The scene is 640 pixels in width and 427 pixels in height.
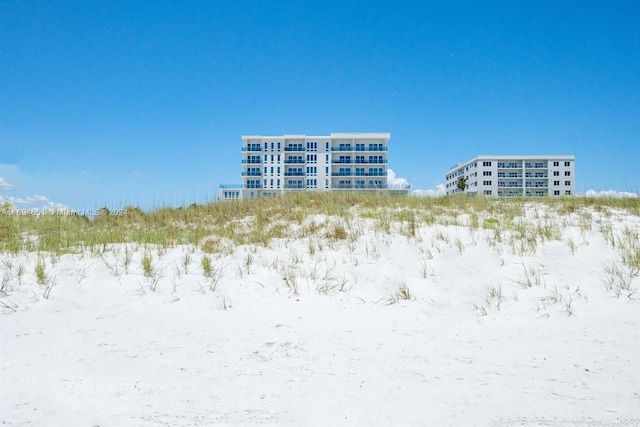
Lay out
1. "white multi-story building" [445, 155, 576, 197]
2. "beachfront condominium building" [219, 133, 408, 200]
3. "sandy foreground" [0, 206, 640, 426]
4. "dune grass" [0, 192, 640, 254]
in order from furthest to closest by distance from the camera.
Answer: "white multi-story building" [445, 155, 576, 197], "beachfront condominium building" [219, 133, 408, 200], "dune grass" [0, 192, 640, 254], "sandy foreground" [0, 206, 640, 426]

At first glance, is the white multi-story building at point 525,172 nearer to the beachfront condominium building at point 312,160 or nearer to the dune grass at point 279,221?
the beachfront condominium building at point 312,160

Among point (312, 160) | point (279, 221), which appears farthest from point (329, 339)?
point (312, 160)

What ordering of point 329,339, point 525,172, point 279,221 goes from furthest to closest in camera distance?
point 525,172 < point 279,221 < point 329,339

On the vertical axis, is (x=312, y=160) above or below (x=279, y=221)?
above

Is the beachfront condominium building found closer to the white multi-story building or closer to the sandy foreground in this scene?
the white multi-story building

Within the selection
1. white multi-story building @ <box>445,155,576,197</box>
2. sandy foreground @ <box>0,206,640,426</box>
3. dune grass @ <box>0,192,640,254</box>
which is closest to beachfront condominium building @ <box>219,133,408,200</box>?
white multi-story building @ <box>445,155,576,197</box>

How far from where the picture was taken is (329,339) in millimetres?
4285

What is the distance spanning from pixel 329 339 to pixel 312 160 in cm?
8219

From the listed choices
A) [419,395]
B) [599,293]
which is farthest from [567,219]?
[419,395]

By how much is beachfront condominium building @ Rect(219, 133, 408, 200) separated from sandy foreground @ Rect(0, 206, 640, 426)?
7554 cm

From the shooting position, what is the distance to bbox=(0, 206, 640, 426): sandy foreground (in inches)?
123

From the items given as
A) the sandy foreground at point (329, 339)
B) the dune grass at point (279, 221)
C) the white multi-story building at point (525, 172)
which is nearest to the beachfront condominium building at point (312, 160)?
the white multi-story building at point (525, 172)

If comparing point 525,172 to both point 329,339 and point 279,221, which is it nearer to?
point 279,221

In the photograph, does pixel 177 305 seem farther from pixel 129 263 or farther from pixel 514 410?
pixel 514 410
